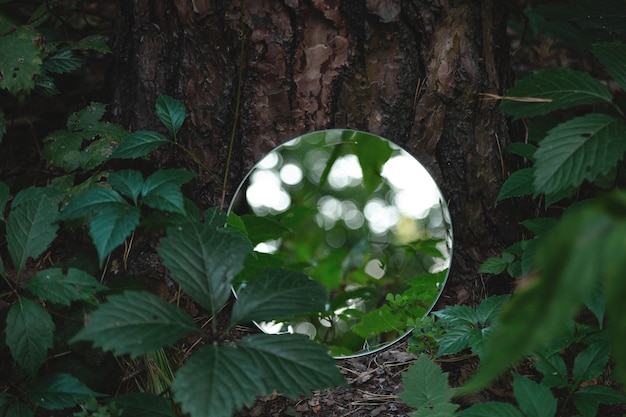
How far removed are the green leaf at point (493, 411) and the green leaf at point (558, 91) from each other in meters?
0.73

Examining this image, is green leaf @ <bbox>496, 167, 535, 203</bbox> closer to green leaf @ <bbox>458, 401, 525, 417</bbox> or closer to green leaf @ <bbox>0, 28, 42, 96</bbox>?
green leaf @ <bbox>458, 401, 525, 417</bbox>

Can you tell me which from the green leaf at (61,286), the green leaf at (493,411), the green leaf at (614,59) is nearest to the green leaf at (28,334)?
the green leaf at (61,286)

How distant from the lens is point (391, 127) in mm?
1855

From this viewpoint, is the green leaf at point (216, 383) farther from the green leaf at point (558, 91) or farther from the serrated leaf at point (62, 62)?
the serrated leaf at point (62, 62)

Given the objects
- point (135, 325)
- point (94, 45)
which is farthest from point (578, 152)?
point (94, 45)

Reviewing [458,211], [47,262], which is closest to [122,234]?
[47,262]

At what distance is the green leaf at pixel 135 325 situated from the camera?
1.11m

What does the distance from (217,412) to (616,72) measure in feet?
4.14

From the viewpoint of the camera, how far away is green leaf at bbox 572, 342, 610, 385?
4.60ft

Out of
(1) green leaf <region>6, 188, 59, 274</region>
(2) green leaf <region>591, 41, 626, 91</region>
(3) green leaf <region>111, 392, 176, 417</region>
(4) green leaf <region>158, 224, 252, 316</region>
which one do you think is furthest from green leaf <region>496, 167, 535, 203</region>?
(1) green leaf <region>6, 188, 59, 274</region>

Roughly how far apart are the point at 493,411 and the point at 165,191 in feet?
2.99

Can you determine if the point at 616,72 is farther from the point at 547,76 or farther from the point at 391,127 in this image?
the point at 391,127

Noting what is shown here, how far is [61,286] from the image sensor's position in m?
1.35

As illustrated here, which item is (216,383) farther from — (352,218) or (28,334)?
(352,218)
